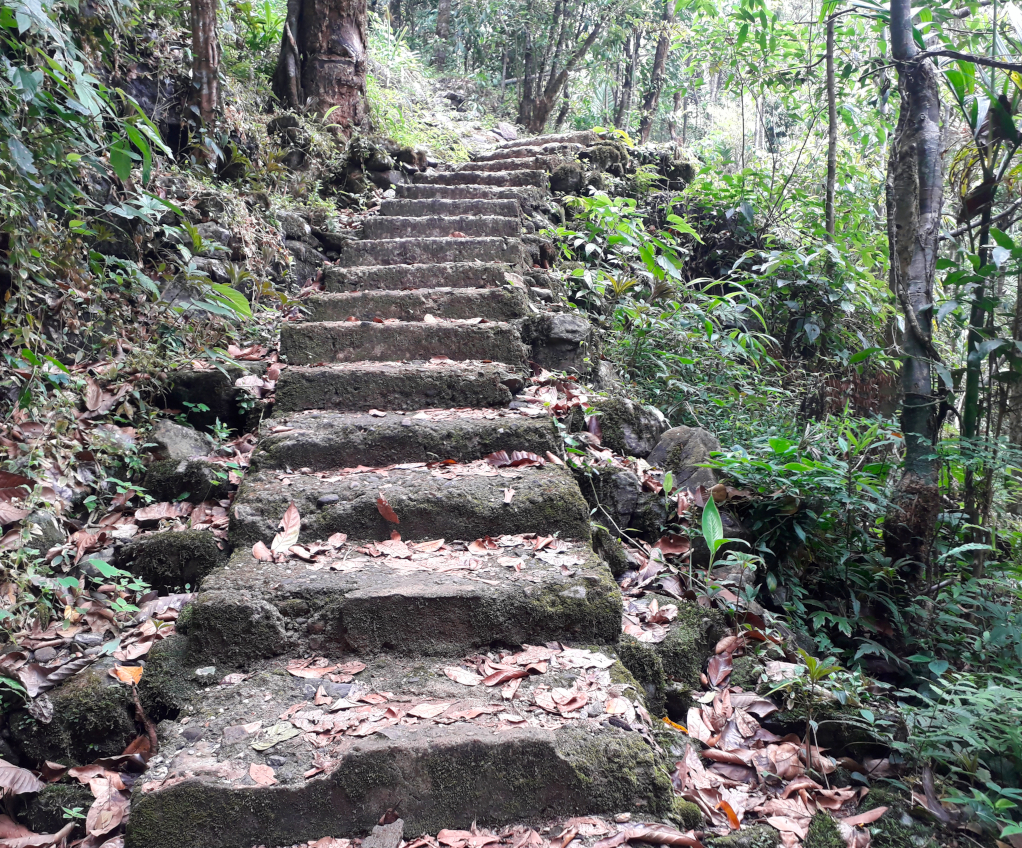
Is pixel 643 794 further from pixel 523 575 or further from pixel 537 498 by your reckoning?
pixel 537 498

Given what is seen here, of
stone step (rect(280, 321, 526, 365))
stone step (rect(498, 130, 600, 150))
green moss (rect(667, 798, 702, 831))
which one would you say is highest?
stone step (rect(498, 130, 600, 150))

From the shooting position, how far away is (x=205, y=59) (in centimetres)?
438

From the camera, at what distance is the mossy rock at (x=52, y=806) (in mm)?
1729

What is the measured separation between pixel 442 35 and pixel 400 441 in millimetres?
13492

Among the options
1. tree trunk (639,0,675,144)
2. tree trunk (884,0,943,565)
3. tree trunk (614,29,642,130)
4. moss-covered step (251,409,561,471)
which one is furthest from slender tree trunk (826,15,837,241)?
tree trunk (614,29,642,130)

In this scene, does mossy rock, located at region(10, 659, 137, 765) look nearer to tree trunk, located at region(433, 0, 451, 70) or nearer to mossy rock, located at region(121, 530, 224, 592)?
mossy rock, located at region(121, 530, 224, 592)

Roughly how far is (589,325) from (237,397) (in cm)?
194

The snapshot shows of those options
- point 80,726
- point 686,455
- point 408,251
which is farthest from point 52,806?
point 408,251

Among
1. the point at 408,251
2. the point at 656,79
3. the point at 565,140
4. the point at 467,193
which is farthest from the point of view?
the point at 656,79

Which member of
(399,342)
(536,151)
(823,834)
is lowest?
(823,834)

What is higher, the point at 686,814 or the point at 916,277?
the point at 916,277

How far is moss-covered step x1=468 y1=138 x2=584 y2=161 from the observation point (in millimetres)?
7289

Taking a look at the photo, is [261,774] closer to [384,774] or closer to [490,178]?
[384,774]

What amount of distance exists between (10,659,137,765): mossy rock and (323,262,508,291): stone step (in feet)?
9.46
